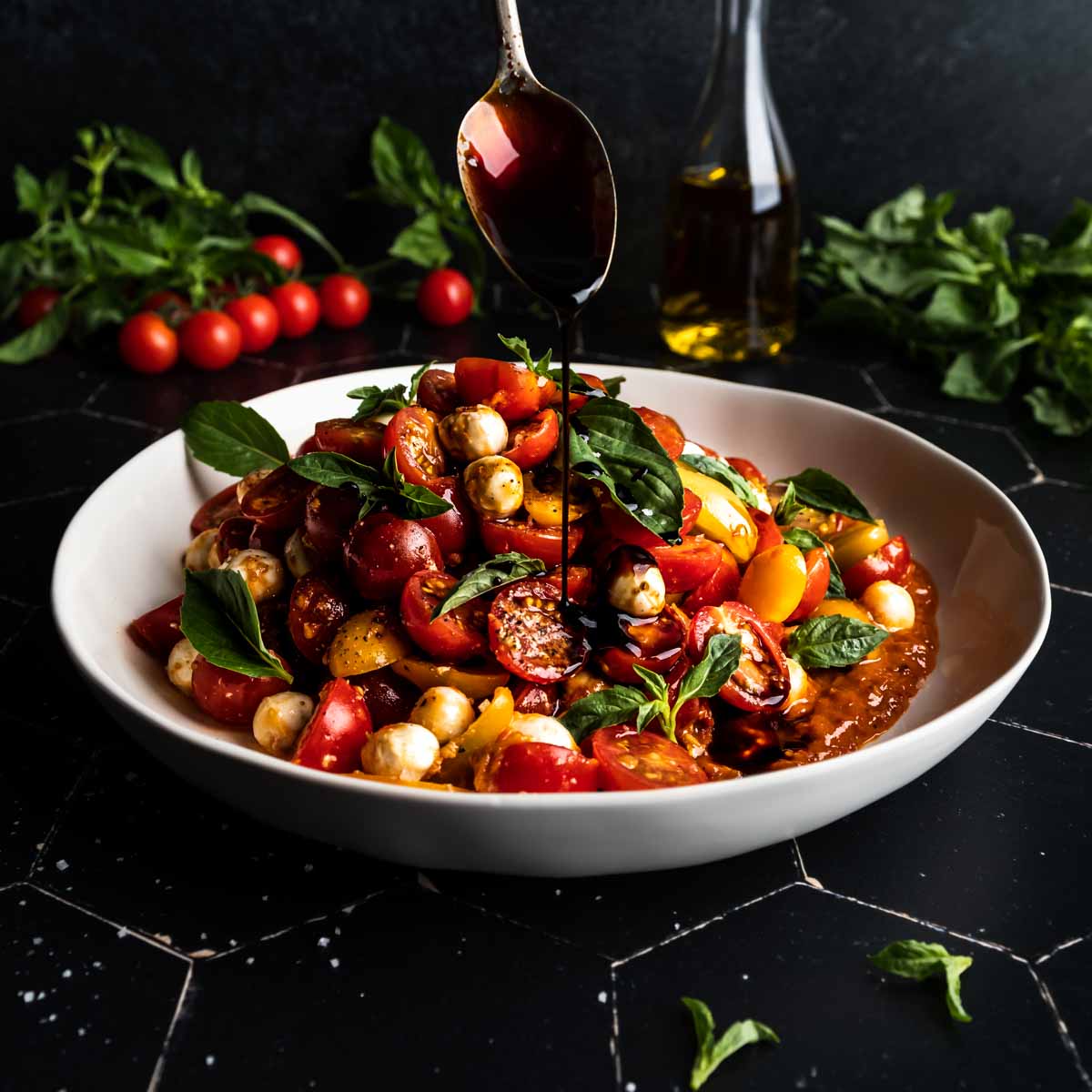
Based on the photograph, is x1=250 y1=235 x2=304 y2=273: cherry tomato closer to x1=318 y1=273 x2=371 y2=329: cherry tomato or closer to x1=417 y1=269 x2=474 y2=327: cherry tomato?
x1=318 y1=273 x2=371 y2=329: cherry tomato

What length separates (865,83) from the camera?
298 centimetres

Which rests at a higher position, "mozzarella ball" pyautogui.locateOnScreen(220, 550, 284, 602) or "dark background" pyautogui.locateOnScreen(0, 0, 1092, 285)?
"dark background" pyautogui.locateOnScreen(0, 0, 1092, 285)

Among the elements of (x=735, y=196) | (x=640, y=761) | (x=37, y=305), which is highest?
(x=735, y=196)

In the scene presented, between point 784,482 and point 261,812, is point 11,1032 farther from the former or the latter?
point 784,482

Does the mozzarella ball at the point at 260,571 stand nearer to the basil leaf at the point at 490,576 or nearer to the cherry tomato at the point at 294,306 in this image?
the basil leaf at the point at 490,576

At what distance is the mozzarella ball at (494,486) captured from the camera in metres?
1.41

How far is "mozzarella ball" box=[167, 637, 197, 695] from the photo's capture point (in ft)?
4.79

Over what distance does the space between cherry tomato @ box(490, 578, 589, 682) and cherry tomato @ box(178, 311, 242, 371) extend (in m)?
1.52

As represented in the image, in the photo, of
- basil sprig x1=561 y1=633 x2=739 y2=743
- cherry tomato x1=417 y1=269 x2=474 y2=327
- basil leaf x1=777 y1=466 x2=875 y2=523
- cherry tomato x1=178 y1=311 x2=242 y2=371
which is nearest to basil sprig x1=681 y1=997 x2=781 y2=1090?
basil sprig x1=561 y1=633 x2=739 y2=743

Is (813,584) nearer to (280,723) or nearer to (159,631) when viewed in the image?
(280,723)

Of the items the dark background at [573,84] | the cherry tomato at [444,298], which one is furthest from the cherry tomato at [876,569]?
the dark background at [573,84]

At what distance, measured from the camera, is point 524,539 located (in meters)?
1.42

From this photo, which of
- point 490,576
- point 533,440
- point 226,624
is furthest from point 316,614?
point 533,440

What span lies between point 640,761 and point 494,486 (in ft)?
1.22
